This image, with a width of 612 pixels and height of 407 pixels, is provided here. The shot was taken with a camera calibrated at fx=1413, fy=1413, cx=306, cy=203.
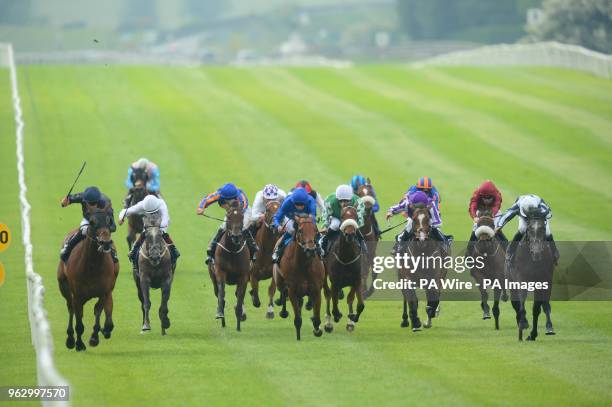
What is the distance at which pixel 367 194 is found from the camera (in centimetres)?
2336

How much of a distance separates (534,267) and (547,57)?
4441cm

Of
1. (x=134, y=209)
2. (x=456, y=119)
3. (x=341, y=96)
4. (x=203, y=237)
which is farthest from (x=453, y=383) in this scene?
(x=341, y=96)

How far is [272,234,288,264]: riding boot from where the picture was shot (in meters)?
20.9

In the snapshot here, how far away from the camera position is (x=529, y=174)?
38.3 metres

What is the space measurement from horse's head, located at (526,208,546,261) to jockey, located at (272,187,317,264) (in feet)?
9.80

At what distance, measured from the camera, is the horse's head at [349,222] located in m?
19.9

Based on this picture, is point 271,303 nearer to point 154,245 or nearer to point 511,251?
point 154,245

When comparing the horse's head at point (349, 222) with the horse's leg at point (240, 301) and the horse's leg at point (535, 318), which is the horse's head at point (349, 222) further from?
the horse's leg at point (535, 318)

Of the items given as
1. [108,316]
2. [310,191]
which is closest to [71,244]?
[108,316]

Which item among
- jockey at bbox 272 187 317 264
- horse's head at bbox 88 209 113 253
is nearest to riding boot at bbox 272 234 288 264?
jockey at bbox 272 187 317 264

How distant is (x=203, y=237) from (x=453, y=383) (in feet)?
49.1

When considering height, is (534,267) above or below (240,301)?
above

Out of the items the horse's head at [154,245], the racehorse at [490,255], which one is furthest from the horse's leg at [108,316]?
the racehorse at [490,255]

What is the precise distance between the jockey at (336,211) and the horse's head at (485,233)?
1748mm
